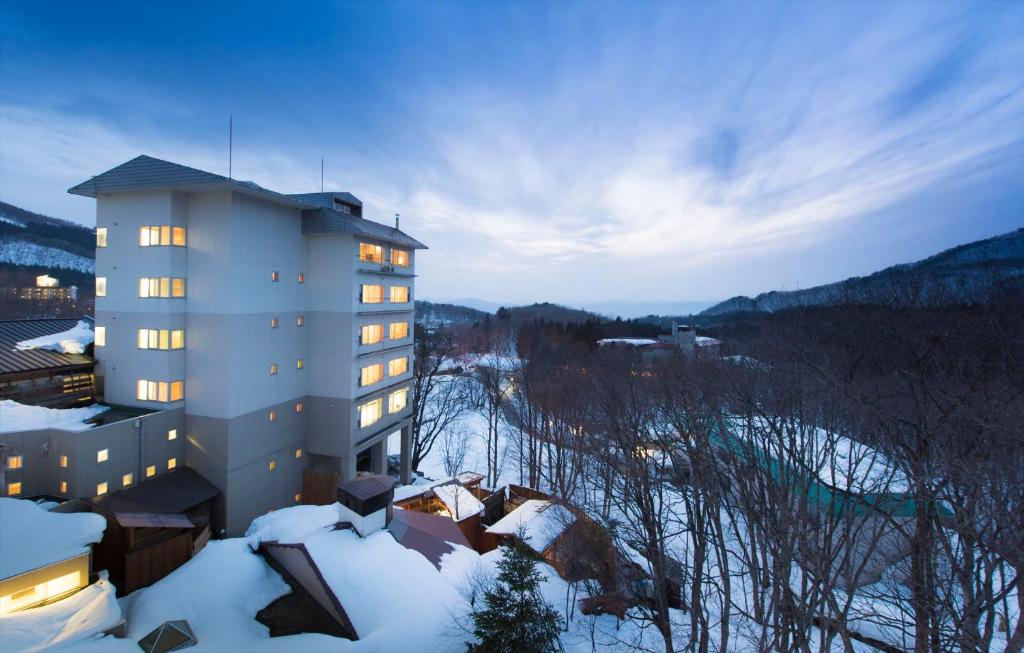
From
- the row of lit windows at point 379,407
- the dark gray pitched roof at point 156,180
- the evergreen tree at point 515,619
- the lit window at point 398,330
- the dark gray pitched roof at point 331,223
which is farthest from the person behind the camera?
the lit window at point 398,330

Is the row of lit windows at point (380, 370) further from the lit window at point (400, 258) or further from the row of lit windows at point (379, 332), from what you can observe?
the lit window at point (400, 258)

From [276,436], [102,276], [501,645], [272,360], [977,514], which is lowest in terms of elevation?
[501,645]

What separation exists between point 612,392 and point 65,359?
19220mm

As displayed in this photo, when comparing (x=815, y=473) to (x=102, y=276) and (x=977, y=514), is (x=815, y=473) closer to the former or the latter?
(x=977, y=514)

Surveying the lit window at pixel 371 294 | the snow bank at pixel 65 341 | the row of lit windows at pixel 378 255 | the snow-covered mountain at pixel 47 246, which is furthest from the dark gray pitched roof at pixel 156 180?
the snow-covered mountain at pixel 47 246

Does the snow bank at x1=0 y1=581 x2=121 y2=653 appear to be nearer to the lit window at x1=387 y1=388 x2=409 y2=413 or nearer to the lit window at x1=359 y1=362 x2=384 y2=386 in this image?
the lit window at x1=359 y1=362 x2=384 y2=386

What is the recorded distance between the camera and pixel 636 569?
12914 mm

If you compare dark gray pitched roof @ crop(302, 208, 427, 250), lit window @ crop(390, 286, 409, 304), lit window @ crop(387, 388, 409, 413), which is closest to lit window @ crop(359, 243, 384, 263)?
dark gray pitched roof @ crop(302, 208, 427, 250)

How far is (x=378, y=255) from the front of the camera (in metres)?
21.0

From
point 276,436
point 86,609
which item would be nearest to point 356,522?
point 86,609

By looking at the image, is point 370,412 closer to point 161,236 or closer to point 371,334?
point 371,334

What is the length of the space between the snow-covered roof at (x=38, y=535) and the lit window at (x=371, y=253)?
40.4 ft

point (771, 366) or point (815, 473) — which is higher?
point (771, 366)

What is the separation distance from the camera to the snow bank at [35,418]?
13.0 m
